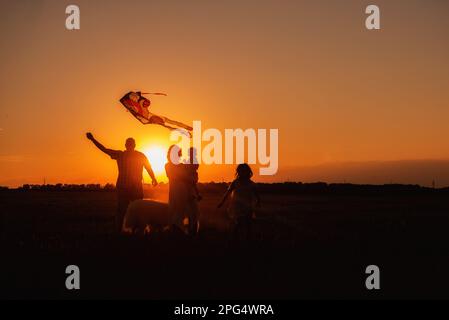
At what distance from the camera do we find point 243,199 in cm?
1504

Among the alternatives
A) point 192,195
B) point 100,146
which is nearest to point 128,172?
point 100,146

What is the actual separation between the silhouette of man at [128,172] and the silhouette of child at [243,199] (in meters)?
1.86

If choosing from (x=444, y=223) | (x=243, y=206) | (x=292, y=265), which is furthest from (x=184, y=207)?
(x=444, y=223)

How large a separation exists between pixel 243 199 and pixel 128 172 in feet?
8.86

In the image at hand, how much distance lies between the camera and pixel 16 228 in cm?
1909

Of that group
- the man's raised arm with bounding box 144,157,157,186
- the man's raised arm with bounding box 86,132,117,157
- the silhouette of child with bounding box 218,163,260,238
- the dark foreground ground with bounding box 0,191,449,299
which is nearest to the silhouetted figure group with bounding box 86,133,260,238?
the silhouette of child with bounding box 218,163,260,238

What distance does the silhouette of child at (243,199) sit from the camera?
1504 cm

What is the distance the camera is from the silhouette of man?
15773 millimetres

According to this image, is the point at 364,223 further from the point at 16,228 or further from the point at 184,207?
the point at 16,228

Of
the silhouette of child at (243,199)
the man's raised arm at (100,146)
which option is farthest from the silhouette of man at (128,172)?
the silhouette of child at (243,199)

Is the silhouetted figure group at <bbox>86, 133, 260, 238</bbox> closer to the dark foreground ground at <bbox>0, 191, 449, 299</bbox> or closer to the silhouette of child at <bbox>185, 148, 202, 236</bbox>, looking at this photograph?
the silhouette of child at <bbox>185, 148, 202, 236</bbox>

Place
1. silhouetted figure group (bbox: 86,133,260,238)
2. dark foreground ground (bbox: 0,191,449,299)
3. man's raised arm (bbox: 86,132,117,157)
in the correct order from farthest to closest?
man's raised arm (bbox: 86,132,117,157), silhouetted figure group (bbox: 86,133,260,238), dark foreground ground (bbox: 0,191,449,299)

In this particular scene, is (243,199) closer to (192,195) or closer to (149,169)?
(192,195)

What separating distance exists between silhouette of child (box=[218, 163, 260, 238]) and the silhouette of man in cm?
186
